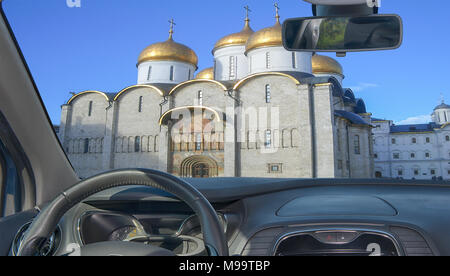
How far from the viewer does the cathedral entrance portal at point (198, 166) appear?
2314cm

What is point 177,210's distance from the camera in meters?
2.01

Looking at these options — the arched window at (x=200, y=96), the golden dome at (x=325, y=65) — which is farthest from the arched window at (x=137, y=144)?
the golden dome at (x=325, y=65)

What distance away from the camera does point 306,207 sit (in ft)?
5.25

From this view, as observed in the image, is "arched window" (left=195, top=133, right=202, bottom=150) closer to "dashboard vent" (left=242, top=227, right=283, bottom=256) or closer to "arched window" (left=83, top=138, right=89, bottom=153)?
"arched window" (left=83, top=138, right=89, bottom=153)

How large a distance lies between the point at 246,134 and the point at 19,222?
20846mm

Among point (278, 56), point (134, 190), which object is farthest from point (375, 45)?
point (278, 56)

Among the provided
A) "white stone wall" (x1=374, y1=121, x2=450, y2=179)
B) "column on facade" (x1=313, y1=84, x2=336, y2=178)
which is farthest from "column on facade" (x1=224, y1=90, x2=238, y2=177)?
"white stone wall" (x1=374, y1=121, x2=450, y2=179)

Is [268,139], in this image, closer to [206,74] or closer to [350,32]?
[206,74]

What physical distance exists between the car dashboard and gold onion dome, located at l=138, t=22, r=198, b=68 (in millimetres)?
27115

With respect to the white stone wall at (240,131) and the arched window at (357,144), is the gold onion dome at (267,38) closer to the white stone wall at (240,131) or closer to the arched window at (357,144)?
the white stone wall at (240,131)

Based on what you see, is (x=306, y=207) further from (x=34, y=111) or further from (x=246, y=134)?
(x=246, y=134)

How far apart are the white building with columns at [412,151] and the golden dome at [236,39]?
28.3 m

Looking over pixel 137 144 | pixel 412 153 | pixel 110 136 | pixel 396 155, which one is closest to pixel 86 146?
pixel 110 136

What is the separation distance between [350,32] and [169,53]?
26.8m
